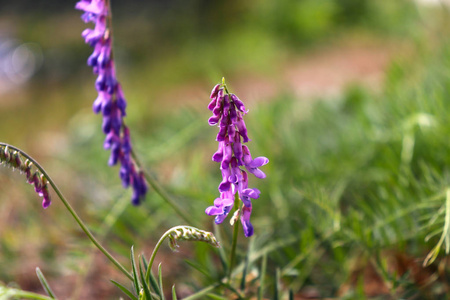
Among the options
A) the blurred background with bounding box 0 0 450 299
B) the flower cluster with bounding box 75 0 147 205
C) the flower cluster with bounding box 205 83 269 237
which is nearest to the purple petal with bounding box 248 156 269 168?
the flower cluster with bounding box 205 83 269 237

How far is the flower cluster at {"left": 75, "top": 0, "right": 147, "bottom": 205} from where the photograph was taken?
1107 millimetres

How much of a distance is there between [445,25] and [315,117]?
3.82ft

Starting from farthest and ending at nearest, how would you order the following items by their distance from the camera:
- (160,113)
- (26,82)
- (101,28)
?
(26,82), (160,113), (101,28)

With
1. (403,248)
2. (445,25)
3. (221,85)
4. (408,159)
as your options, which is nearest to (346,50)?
(445,25)

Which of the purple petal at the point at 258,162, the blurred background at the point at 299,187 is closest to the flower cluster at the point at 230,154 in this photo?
the purple petal at the point at 258,162

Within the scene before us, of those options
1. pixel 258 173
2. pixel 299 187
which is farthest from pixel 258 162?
pixel 299 187

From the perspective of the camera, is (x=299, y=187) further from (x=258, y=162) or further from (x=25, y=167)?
(x=25, y=167)

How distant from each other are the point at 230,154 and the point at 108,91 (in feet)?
1.18

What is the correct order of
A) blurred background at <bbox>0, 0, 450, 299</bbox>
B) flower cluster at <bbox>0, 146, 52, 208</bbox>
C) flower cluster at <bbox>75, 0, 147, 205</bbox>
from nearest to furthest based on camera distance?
flower cluster at <bbox>0, 146, 52, 208</bbox>
flower cluster at <bbox>75, 0, 147, 205</bbox>
blurred background at <bbox>0, 0, 450, 299</bbox>

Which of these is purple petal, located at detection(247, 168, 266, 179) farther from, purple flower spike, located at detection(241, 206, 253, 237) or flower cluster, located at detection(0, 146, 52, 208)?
flower cluster, located at detection(0, 146, 52, 208)

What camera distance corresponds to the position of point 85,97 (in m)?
4.73

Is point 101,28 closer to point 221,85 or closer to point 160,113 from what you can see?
point 221,85

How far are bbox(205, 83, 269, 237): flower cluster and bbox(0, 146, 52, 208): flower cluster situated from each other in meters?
0.30

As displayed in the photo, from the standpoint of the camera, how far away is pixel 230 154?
0.92 metres
